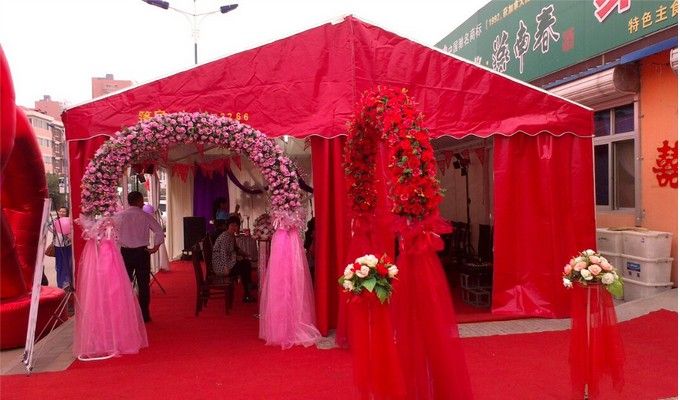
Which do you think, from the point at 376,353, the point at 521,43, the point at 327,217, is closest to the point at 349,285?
the point at 376,353

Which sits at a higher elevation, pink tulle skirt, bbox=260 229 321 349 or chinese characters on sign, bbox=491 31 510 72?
chinese characters on sign, bbox=491 31 510 72

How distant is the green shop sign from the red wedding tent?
178 cm

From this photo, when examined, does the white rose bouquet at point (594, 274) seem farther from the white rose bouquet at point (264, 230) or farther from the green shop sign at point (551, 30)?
the green shop sign at point (551, 30)

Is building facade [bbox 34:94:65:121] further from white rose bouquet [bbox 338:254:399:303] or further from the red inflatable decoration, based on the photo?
white rose bouquet [bbox 338:254:399:303]

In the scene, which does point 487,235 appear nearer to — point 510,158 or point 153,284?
point 510,158

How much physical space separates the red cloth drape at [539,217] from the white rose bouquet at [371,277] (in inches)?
139

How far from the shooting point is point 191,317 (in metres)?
7.12

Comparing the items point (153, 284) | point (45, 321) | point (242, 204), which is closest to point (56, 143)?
point (242, 204)

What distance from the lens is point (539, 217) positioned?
6688mm

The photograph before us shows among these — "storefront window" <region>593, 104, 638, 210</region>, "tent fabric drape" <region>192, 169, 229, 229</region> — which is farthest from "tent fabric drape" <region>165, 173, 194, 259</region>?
"storefront window" <region>593, 104, 638, 210</region>

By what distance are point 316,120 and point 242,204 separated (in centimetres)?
849

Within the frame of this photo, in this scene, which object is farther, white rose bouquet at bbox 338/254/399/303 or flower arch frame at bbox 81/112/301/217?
flower arch frame at bbox 81/112/301/217

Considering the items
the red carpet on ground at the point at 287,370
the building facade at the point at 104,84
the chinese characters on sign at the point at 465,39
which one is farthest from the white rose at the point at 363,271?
the building facade at the point at 104,84

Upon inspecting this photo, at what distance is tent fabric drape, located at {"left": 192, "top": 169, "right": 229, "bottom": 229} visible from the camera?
46.6ft
